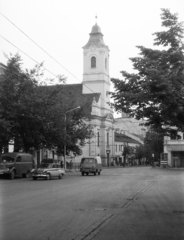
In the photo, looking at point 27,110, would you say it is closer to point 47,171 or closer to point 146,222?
point 47,171

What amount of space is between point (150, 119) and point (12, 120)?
20231mm

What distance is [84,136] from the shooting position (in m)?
46.2

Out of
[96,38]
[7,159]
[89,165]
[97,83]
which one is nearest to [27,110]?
[7,159]

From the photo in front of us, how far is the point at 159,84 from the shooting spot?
12164 mm

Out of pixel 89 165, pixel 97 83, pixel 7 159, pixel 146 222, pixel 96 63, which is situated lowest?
pixel 146 222

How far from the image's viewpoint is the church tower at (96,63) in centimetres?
8075

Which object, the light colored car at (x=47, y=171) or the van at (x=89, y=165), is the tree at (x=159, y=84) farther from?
the van at (x=89, y=165)

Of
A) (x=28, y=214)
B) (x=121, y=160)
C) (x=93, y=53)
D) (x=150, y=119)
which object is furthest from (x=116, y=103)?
(x=121, y=160)

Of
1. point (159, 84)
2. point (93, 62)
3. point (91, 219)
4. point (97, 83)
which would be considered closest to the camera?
point (91, 219)

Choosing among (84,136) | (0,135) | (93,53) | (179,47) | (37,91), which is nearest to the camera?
(179,47)

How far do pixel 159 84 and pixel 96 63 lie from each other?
70.4 meters

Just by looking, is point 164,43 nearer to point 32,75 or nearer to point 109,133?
point 32,75

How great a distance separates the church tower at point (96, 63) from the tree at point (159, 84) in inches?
2595

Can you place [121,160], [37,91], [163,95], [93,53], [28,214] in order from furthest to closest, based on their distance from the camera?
[121,160] → [93,53] → [37,91] → [163,95] → [28,214]
